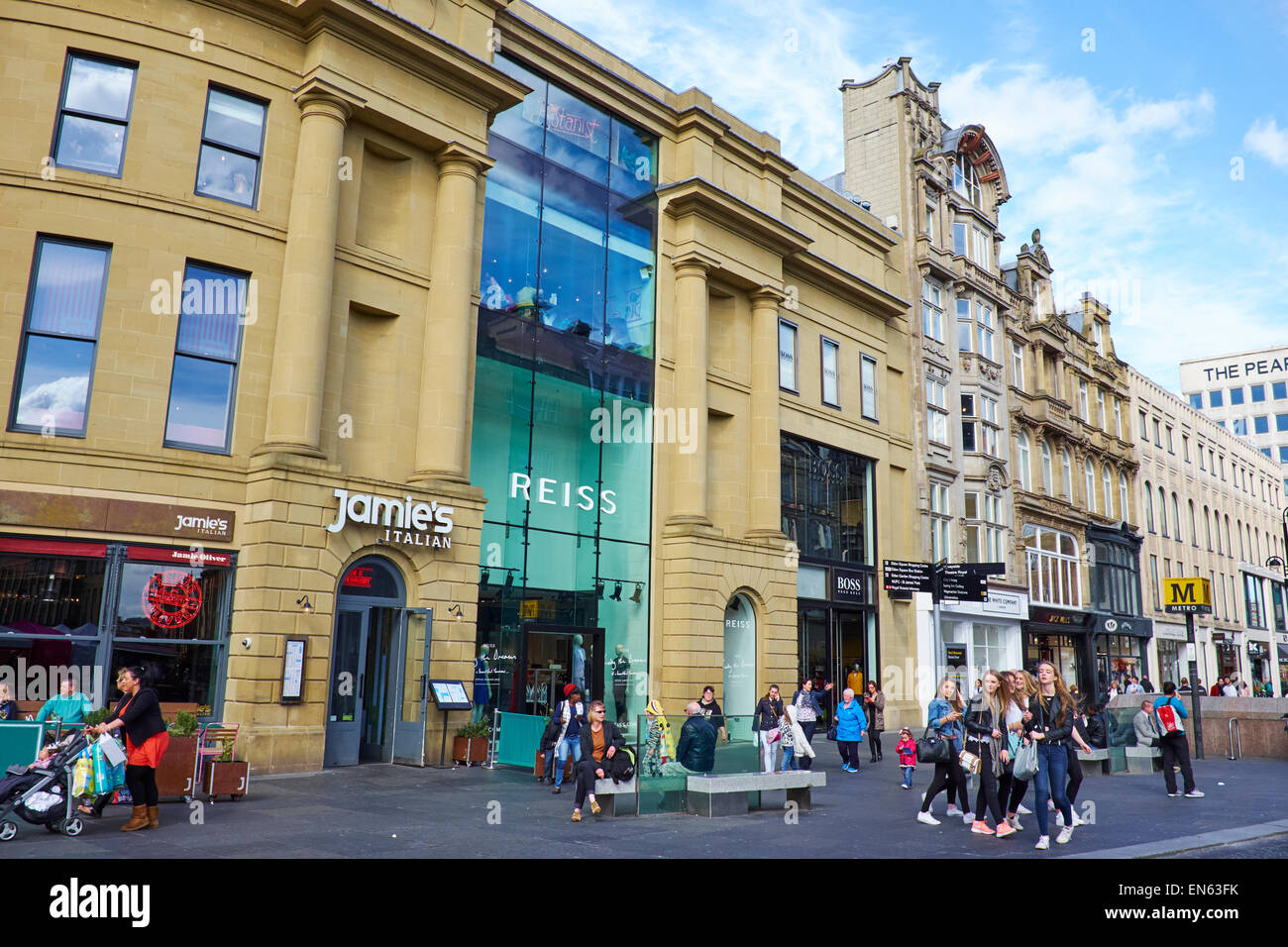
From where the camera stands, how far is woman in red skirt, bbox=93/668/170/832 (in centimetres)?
1080

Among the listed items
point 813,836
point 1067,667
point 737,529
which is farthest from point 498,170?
point 1067,667

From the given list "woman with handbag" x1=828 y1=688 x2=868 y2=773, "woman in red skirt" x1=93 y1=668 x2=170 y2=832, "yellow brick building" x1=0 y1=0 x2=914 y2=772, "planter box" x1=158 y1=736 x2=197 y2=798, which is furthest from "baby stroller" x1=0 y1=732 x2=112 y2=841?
"woman with handbag" x1=828 y1=688 x2=868 y2=773

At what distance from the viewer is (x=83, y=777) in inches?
420

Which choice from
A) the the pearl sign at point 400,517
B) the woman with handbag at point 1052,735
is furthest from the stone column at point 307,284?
the woman with handbag at point 1052,735

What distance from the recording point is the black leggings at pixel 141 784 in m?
10.8

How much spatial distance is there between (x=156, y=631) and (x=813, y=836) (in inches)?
455

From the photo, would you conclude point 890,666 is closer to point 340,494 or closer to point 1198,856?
point 340,494

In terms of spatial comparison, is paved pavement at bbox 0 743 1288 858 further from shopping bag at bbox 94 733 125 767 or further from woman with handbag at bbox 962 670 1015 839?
shopping bag at bbox 94 733 125 767

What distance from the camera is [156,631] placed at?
1652 centimetres

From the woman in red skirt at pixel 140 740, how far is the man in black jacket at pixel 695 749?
20.9 ft

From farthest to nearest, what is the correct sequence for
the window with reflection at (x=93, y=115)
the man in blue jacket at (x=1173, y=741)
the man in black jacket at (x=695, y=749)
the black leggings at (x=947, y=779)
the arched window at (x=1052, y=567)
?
the arched window at (x=1052, y=567) → the window with reflection at (x=93, y=115) → the man in blue jacket at (x=1173, y=741) → the man in black jacket at (x=695, y=749) → the black leggings at (x=947, y=779)

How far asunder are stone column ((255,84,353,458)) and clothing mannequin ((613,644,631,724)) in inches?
402

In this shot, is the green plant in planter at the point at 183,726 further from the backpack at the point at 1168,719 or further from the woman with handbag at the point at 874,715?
the backpack at the point at 1168,719
